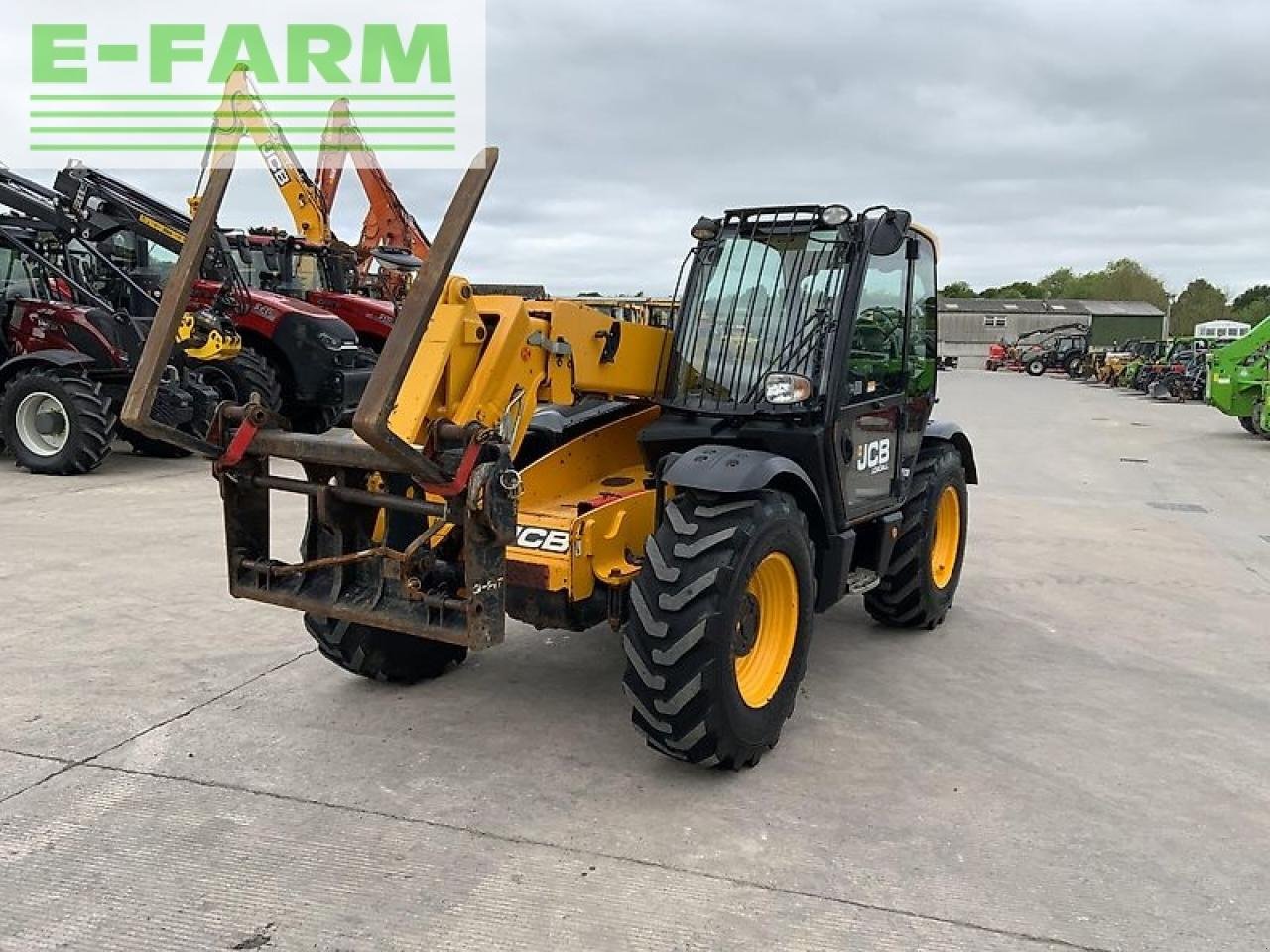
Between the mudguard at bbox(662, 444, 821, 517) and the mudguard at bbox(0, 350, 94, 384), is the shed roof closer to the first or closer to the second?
the mudguard at bbox(0, 350, 94, 384)

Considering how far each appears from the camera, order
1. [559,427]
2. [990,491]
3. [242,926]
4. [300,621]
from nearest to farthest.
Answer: [242,926]
[559,427]
[300,621]
[990,491]

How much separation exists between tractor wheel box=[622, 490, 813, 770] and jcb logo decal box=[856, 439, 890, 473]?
3.25 ft

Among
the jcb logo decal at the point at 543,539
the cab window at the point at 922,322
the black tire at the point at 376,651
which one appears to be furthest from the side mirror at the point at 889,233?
the black tire at the point at 376,651

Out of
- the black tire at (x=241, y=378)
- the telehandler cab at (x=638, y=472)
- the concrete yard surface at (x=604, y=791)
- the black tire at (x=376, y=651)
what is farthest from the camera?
the black tire at (x=241, y=378)

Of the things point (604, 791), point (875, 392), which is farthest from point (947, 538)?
point (604, 791)

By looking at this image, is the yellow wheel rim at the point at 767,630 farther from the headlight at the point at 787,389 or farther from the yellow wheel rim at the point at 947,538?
the yellow wheel rim at the point at 947,538

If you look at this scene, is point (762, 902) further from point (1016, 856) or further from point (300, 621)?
point (300, 621)

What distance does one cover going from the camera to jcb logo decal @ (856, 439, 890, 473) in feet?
16.1

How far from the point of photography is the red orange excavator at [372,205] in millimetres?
15562

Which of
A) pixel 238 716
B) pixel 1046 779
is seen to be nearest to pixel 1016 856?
pixel 1046 779

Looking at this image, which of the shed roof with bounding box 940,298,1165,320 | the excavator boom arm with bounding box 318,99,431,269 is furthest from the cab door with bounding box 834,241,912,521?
the shed roof with bounding box 940,298,1165,320

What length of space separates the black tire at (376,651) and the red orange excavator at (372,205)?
415 inches

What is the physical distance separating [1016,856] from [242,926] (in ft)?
7.86

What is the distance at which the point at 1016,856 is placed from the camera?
3393 millimetres
